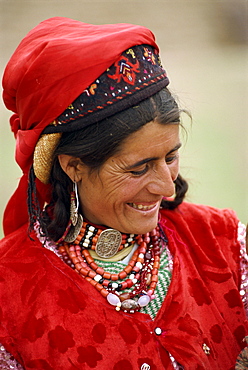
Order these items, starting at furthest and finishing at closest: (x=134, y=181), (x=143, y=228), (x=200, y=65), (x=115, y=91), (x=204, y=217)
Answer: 1. (x=200, y=65)
2. (x=204, y=217)
3. (x=143, y=228)
4. (x=134, y=181)
5. (x=115, y=91)

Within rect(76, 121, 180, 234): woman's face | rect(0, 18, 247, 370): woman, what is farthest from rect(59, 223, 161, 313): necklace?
rect(76, 121, 180, 234): woman's face

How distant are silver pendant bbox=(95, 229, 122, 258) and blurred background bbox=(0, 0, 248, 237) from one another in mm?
3642

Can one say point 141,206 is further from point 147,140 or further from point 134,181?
point 147,140

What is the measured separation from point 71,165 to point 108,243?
1.37ft

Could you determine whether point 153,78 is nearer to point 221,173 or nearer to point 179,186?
point 179,186

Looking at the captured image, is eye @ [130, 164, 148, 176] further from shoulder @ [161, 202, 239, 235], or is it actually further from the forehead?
shoulder @ [161, 202, 239, 235]

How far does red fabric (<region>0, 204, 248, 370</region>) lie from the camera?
2291 millimetres

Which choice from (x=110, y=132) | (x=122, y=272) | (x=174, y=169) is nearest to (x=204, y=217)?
(x=174, y=169)

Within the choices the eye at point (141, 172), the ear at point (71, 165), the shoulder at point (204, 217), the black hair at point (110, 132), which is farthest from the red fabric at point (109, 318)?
the eye at point (141, 172)

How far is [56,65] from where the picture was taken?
221 centimetres

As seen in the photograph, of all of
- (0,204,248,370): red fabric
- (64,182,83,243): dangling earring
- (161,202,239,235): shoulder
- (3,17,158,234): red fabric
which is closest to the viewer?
(3,17,158,234): red fabric

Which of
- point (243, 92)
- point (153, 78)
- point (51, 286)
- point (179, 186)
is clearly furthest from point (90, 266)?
point (243, 92)

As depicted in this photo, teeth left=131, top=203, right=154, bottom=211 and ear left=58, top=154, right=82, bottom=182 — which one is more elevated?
ear left=58, top=154, right=82, bottom=182

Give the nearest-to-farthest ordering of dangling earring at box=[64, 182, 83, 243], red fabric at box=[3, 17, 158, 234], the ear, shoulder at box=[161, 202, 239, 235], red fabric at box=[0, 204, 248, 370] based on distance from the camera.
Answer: red fabric at box=[3, 17, 158, 234], red fabric at box=[0, 204, 248, 370], the ear, dangling earring at box=[64, 182, 83, 243], shoulder at box=[161, 202, 239, 235]
